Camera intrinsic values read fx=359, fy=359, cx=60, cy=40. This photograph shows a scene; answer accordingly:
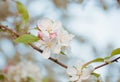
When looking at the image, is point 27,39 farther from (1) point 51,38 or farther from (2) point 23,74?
(2) point 23,74

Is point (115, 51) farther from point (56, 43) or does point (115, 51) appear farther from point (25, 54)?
point (25, 54)

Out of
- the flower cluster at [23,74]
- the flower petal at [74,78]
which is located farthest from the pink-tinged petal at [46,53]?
the flower cluster at [23,74]

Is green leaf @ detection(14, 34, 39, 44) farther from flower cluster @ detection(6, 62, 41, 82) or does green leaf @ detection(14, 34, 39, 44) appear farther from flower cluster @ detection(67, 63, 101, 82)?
flower cluster @ detection(6, 62, 41, 82)

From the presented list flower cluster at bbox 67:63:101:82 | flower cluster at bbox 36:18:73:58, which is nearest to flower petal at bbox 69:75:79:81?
flower cluster at bbox 67:63:101:82

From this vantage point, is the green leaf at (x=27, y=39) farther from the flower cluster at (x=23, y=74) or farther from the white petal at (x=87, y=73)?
the flower cluster at (x=23, y=74)

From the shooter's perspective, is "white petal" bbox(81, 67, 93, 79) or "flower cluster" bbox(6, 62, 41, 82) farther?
"flower cluster" bbox(6, 62, 41, 82)

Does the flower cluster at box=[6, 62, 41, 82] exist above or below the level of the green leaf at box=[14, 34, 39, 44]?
above

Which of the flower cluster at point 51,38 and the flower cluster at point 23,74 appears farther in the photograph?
the flower cluster at point 23,74
